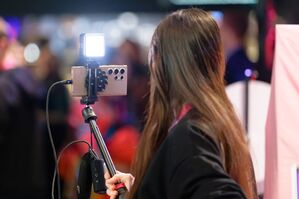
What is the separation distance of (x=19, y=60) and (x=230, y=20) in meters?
2.40

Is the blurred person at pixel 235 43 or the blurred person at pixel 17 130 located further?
the blurred person at pixel 17 130

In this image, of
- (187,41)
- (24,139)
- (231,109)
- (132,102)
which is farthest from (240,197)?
(24,139)

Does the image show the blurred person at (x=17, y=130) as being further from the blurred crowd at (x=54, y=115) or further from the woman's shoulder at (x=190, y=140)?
the woman's shoulder at (x=190, y=140)

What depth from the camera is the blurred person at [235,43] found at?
4102 millimetres

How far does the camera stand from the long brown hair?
6.35 ft

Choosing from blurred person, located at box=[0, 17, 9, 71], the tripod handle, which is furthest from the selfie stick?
blurred person, located at box=[0, 17, 9, 71]

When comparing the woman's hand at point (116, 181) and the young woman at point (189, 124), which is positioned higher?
the young woman at point (189, 124)

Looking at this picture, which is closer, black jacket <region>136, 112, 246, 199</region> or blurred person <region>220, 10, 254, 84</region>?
black jacket <region>136, 112, 246, 199</region>

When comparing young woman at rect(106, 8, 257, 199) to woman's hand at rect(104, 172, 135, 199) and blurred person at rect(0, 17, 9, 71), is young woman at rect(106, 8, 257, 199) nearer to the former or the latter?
woman's hand at rect(104, 172, 135, 199)

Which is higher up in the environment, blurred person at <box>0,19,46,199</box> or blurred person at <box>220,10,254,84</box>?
blurred person at <box>220,10,254,84</box>

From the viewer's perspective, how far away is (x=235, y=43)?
4.25m

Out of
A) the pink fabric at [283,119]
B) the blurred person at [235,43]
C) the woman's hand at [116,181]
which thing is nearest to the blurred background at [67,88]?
the blurred person at [235,43]

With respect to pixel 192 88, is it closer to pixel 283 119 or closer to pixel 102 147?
pixel 102 147

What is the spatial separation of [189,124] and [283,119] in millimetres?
787
